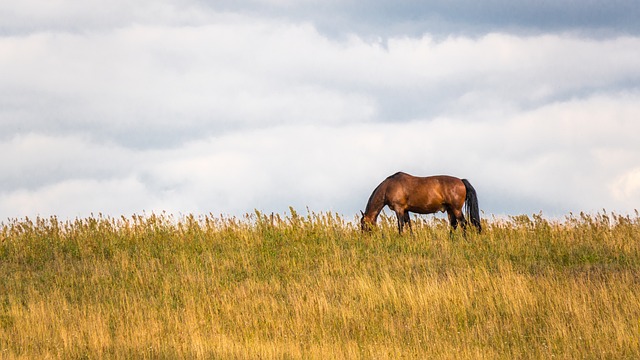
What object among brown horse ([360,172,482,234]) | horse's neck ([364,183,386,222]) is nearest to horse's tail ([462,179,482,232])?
brown horse ([360,172,482,234])

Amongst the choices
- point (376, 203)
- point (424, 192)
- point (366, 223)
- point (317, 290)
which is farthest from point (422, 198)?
point (317, 290)

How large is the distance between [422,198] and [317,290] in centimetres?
630

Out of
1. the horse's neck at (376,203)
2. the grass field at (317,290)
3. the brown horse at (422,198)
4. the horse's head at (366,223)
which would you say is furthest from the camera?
the horse's neck at (376,203)

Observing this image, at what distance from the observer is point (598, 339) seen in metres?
9.75

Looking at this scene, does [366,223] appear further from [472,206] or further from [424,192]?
[472,206]

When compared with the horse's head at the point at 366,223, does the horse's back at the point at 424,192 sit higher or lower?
higher

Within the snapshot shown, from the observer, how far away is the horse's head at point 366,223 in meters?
18.4

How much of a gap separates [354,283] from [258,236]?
15.9ft

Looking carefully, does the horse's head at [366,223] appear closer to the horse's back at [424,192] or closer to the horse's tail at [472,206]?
the horse's back at [424,192]

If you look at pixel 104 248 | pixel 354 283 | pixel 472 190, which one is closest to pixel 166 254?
pixel 104 248

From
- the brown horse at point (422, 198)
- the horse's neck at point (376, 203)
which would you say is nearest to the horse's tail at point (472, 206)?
the brown horse at point (422, 198)

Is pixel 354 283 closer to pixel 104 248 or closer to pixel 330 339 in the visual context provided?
pixel 330 339

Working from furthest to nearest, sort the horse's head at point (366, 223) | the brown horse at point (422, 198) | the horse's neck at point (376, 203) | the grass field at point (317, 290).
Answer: the horse's neck at point (376, 203)
the brown horse at point (422, 198)
the horse's head at point (366, 223)
the grass field at point (317, 290)

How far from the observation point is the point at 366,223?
18438mm
